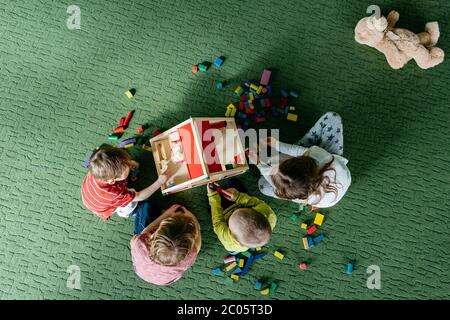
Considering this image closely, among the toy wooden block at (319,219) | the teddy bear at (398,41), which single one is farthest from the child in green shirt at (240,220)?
the teddy bear at (398,41)

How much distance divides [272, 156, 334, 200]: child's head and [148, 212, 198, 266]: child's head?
363 millimetres

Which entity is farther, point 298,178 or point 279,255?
point 279,255

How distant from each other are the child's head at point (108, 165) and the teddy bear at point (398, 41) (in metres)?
1.18

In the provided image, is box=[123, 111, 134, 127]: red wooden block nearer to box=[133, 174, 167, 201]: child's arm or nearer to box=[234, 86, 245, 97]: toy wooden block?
box=[133, 174, 167, 201]: child's arm

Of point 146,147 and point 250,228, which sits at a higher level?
point 146,147

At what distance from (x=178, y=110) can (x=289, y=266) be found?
84 centimetres

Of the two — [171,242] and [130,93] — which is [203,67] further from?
[171,242]

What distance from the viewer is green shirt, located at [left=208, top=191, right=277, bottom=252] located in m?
1.47

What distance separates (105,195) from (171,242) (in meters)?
0.33

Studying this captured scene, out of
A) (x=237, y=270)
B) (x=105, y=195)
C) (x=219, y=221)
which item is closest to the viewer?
(x=105, y=195)

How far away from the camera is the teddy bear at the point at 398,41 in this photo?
163 centimetres

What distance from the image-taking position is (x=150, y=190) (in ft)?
5.07

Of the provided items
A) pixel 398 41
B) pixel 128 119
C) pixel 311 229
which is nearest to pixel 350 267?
pixel 311 229
